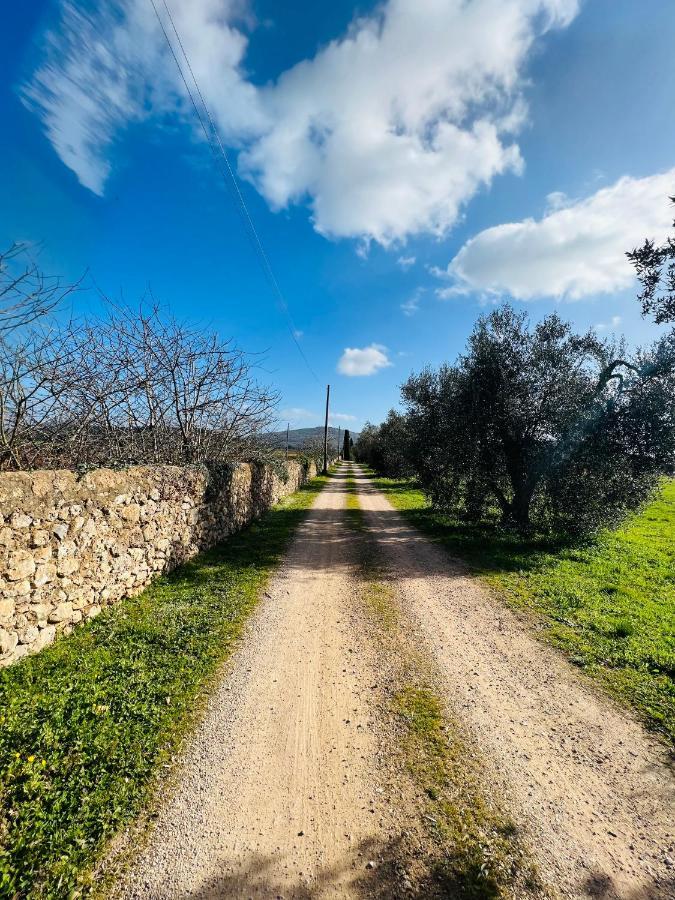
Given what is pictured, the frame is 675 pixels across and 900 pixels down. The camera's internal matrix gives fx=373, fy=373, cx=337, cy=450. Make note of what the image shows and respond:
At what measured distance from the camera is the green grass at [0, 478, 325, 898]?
2797mm

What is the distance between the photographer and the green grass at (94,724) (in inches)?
110

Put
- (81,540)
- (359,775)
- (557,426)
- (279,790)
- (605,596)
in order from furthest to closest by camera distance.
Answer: (557,426), (605,596), (81,540), (359,775), (279,790)

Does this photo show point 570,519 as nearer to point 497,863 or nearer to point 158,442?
point 497,863

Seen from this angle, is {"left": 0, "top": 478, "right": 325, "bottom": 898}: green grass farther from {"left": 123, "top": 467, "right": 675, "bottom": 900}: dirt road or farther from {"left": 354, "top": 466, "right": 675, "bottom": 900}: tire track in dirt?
{"left": 354, "top": 466, "right": 675, "bottom": 900}: tire track in dirt

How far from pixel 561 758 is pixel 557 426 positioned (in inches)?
402

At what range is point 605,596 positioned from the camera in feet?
25.8

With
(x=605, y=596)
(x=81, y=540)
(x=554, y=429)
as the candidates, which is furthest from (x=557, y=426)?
(x=81, y=540)

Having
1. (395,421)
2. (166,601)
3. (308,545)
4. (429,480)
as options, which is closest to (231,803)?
(166,601)

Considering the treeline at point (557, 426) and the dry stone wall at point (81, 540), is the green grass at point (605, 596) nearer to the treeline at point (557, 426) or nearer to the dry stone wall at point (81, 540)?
the treeline at point (557, 426)

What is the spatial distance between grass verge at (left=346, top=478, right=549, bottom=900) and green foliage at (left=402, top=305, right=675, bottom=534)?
29.5 feet

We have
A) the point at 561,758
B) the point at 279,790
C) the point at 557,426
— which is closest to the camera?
the point at 279,790

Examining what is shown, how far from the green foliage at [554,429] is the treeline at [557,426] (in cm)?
3

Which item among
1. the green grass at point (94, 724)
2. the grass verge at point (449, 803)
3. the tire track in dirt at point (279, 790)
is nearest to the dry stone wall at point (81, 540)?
the green grass at point (94, 724)

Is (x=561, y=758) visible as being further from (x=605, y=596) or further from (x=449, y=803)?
(x=605, y=596)
